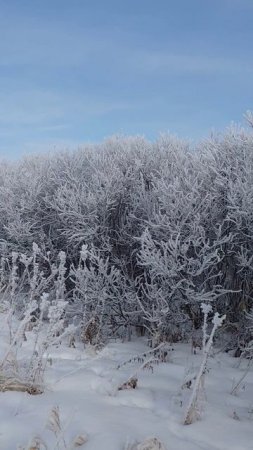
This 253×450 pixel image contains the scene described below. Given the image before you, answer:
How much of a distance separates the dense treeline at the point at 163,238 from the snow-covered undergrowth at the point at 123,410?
1.14 metres

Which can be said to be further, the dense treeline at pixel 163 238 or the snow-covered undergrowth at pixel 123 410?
the dense treeline at pixel 163 238

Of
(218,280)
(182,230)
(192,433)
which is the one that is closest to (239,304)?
(218,280)

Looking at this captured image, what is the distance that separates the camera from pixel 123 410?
12.0ft

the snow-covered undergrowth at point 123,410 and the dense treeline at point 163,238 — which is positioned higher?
the dense treeline at point 163,238

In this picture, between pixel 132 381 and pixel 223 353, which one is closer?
pixel 132 381

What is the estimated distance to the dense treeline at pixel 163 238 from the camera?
6.18 m

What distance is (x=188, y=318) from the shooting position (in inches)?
262

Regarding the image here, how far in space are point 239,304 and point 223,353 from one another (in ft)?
2.45

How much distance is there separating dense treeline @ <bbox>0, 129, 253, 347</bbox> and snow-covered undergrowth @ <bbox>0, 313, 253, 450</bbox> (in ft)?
3.74

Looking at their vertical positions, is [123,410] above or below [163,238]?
below

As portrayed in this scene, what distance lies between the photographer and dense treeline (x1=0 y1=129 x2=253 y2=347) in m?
6.18

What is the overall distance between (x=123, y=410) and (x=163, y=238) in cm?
328

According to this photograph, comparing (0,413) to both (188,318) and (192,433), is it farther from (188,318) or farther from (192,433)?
(188,318)

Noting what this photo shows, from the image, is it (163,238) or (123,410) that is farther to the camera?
(163,238)
